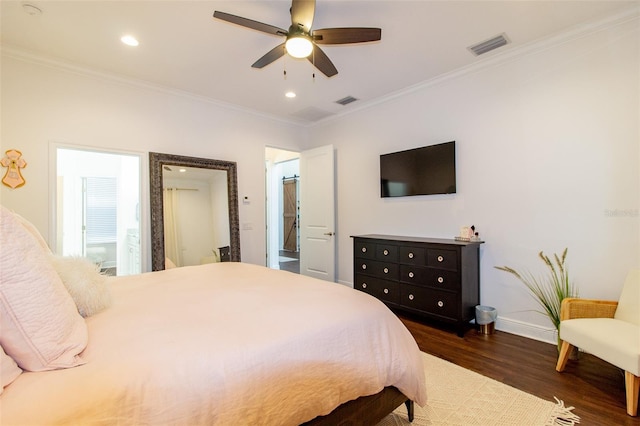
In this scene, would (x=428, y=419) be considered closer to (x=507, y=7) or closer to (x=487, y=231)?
(x=487, y=231)

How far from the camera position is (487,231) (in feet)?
10.5

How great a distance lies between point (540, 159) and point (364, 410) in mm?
2810

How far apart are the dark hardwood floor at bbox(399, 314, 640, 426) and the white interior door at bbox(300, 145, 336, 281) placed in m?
1.96

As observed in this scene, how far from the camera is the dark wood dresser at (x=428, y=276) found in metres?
2.97

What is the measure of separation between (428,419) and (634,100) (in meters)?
2.96

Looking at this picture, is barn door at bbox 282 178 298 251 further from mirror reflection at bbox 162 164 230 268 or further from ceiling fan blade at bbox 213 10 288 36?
ceiling fan blade at bbox 213 10 288 36

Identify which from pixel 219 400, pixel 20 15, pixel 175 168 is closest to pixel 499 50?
pixel 219 400

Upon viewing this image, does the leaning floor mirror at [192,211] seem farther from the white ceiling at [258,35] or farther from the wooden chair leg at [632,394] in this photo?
the wooden chair leg at [632,394]

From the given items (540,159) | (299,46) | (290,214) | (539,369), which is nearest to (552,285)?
(539,369)

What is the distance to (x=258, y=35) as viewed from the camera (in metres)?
2.65

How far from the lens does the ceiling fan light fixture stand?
81.9 inches

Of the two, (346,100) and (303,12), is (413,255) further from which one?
(303,12)

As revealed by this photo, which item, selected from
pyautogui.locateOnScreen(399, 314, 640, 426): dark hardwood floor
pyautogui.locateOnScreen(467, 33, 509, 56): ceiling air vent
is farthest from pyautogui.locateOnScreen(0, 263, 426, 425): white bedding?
pyautogui.locateOnScreen(467, 33, 509, 56): ceiling air vent

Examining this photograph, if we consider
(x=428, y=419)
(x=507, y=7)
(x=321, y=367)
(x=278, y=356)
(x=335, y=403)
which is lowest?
(x=428, y=419)
